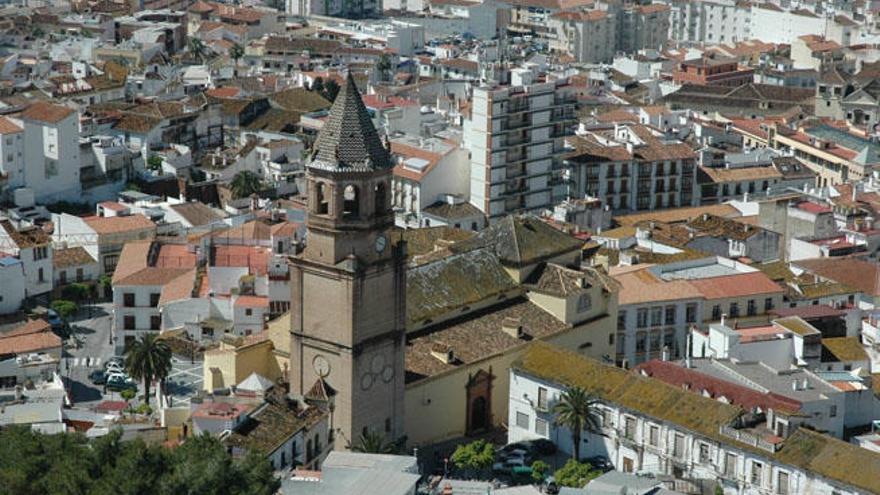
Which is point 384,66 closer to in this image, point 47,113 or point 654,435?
point 47,113

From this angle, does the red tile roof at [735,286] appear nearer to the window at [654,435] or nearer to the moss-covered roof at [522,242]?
the moss-covered roof at [522,242]

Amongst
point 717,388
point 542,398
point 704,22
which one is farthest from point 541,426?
point 704,22

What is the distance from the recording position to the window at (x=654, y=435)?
65062mm

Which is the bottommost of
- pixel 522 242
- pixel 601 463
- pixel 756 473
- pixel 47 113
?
pixel 601 463

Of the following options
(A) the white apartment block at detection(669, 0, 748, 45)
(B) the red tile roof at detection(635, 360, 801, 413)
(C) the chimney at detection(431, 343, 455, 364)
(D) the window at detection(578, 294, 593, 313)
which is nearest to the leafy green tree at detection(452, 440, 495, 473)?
(C) the chimney at detection(431, 343, 455, 364)

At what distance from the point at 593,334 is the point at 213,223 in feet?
90.8

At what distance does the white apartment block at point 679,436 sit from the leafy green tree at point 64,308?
26849 millimetres

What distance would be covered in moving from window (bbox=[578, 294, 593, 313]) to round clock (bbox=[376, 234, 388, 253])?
13.1 meters

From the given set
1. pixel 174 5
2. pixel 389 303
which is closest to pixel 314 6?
pixel 174 5

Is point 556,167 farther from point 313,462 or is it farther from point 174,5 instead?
point 174,5

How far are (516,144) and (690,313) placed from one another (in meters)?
25.6

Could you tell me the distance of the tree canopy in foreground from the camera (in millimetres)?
51875

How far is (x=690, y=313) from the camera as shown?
78.8m

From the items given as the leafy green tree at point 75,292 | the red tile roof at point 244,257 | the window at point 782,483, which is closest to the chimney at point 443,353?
the window at point 782,483
